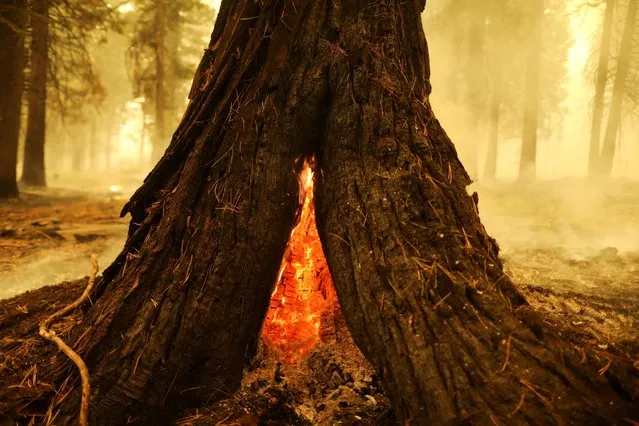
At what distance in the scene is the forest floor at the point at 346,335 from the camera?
2.13m

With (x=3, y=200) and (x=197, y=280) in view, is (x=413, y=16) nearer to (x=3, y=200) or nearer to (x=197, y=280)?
(x=197, y=280)

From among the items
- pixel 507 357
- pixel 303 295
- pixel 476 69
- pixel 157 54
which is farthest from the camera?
pixel 476 69

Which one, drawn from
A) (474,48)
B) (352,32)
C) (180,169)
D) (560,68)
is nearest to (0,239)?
(180,169)

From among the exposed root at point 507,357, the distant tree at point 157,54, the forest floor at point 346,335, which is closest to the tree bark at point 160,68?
the distant tree at point 157,54

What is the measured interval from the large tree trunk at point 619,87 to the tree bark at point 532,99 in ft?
8.28

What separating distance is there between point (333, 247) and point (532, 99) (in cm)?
1647

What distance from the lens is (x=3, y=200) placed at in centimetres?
900

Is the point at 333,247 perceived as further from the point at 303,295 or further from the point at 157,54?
the point at 157,54

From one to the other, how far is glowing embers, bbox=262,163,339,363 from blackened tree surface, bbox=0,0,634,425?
447 mm

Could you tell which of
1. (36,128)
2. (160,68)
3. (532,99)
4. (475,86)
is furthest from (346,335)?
(475,86)

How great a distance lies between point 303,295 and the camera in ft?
9.36

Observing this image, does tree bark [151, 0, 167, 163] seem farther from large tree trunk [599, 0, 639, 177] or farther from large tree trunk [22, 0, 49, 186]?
large tree trunk [599, 0, 639, 177]

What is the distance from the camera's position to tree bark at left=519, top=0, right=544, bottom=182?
15.1 m

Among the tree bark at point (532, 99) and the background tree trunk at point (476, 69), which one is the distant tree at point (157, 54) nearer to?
the background tree trunk at point (476, 69)
